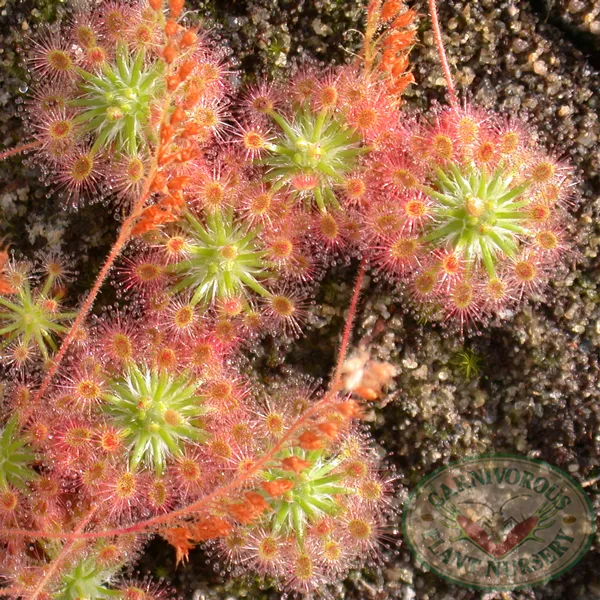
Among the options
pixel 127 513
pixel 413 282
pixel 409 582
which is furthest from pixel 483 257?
pixel 127 513

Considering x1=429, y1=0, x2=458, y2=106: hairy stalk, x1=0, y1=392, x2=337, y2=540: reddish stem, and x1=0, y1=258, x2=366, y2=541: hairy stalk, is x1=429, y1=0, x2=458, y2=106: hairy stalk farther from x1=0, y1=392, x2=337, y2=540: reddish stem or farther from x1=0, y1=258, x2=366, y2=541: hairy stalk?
x1=0, y1=392, x2=337, y2=540: reddish stem

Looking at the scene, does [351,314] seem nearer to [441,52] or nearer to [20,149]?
[441,52]

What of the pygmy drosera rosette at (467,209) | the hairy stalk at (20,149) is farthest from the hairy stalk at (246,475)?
the hairy stalk at (20,149)

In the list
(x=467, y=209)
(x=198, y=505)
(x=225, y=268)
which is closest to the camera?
(x=198, y=505)

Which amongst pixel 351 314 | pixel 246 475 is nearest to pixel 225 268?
pixel 351 314

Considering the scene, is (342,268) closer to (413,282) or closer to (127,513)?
(413,282)

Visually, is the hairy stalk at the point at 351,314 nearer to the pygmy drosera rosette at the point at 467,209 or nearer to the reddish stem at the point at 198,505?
the pygmy drosera rosette at the point at 467,209

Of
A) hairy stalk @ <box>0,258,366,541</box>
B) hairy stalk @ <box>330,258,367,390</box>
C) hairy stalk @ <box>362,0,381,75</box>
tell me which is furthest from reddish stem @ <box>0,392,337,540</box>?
hairy stalk @ <box>362,0,381,75</box>
